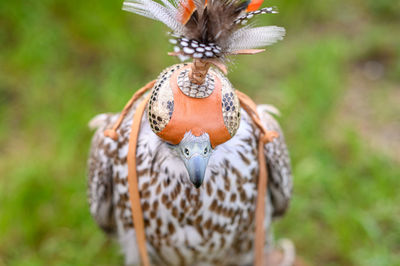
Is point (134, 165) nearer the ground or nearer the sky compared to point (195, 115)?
nearer the ground

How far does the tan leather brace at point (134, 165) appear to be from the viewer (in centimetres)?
175

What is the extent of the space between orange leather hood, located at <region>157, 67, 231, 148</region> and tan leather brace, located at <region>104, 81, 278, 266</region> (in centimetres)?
29

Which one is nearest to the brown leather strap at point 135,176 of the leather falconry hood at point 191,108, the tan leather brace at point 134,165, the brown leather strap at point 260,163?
the tan leather brace at point 134,165

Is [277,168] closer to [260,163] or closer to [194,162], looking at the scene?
[260,163]

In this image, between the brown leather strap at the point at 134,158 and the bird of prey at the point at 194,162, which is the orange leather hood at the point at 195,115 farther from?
the brown leather strap at the point at 134,158

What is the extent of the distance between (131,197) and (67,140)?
1.49 m

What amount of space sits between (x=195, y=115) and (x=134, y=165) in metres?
0.40

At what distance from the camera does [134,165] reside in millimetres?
1756

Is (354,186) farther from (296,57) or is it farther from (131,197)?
(131,197)

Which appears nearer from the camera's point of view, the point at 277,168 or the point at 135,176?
the point at 135,176

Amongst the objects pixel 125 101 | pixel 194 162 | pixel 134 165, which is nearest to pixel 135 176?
pixel 134 165

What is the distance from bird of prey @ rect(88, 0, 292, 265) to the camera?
55.9 inches

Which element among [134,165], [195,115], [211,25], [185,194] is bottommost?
[185,194]

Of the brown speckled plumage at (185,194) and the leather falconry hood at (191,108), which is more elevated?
the leather falconry hood at (191,108)
